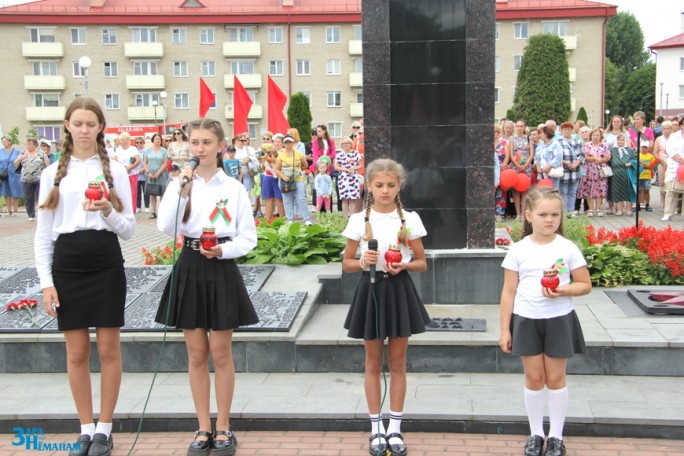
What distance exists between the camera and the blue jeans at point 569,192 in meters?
15.3

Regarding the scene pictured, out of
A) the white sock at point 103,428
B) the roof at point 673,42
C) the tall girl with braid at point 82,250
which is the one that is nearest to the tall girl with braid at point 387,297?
the tall girl with braid at point 82,250

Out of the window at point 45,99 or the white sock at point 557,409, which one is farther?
the window at point 45,99

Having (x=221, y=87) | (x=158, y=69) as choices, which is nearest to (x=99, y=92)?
(x=158, y=69)

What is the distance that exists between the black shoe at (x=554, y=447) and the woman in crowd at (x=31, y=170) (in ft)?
51.0

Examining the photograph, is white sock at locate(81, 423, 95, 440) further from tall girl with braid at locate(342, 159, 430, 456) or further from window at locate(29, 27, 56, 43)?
window at locate(29, 27, 56, 43)

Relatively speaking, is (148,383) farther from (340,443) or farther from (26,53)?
(26,53)

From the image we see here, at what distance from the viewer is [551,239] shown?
4.59 metres

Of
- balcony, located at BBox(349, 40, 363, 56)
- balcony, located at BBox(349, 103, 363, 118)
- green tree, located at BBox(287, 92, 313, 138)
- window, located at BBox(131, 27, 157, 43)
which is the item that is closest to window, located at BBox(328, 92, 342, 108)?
balcony, located at BBox(349, 103, 363, 118)

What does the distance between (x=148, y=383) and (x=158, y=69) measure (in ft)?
185

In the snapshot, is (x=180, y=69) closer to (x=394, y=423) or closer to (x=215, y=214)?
(x=215, y=214)

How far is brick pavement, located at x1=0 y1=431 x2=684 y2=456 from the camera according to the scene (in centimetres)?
480

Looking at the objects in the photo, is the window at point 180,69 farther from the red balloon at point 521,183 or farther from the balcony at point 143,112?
the red balloon at point 521,183

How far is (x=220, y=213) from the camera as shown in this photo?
4.73 meters

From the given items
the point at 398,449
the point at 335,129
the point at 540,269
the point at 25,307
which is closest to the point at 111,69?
the point at 335,129
